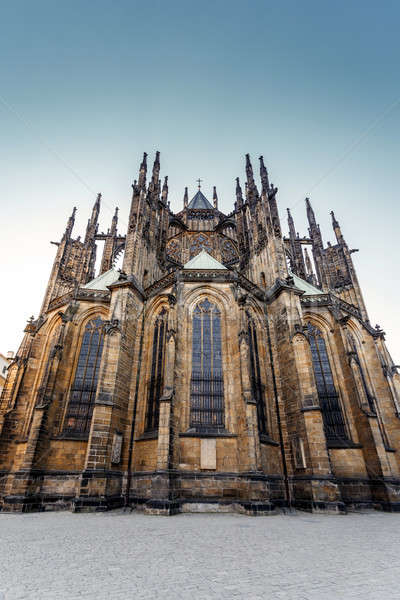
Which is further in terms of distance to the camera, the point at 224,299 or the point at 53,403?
the point at 224,299

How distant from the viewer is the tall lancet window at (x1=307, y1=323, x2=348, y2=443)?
Answer: 51.9 ft

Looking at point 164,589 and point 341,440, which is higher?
point 341,440

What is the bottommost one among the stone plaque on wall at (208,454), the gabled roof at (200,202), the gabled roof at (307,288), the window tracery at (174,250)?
the stone plaque on wall at (208,454)

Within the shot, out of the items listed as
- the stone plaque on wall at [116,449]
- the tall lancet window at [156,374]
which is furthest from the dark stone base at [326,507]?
the stone plaque on wall at [116,449]

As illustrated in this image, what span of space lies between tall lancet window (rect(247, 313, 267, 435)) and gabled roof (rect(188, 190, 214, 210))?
1961cm

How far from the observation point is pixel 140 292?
17781 mm

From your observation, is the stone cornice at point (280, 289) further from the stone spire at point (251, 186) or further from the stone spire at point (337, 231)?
the stone spire at point (337, 231)

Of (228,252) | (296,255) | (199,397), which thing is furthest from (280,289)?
(296,255)

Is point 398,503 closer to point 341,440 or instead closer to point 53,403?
point 341,440

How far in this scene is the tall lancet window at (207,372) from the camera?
531 inches

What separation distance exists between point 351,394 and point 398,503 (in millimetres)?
4972

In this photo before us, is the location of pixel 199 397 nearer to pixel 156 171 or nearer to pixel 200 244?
pixel 200 244

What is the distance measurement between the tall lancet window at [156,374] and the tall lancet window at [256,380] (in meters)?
4.65

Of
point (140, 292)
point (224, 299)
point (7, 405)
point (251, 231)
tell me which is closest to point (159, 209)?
point (251, 231)
